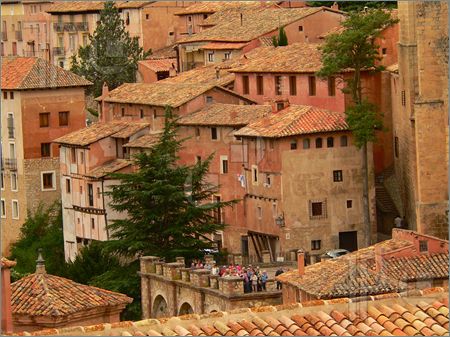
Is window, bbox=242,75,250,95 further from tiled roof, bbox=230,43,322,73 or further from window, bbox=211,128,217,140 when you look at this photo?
window, bbox=211,128,217,140

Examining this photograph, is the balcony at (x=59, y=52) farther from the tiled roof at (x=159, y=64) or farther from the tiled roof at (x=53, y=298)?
the tiled roof at (x=53, y=298)

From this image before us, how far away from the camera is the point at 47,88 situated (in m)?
55.7

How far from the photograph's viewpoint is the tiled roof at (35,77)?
5569 centimetres

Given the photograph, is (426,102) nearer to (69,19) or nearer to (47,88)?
(47,88)

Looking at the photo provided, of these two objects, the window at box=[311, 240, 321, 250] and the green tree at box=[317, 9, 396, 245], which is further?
the green tree at box=[317, 9, 396, 245]

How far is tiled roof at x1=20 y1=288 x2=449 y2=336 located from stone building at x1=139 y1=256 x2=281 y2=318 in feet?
53.8

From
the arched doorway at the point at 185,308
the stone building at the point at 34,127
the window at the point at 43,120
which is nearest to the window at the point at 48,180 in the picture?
the stone building at the point at 34,127

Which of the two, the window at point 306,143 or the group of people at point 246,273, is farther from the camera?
the window at point 306,143

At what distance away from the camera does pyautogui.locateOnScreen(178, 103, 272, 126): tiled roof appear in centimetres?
4822

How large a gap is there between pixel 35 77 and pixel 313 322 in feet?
116

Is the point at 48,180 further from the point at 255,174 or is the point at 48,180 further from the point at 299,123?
the point at 299,123

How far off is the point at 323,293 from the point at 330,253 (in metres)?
9.26

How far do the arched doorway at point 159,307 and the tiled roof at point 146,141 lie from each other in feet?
23.7

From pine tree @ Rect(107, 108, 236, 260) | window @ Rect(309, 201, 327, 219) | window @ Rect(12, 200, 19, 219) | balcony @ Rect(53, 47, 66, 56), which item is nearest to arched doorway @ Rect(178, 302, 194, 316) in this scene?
pine tree @ Rect(107, 108, 236, 260)
